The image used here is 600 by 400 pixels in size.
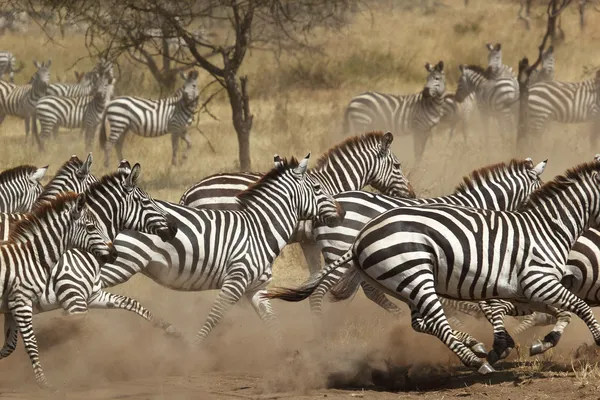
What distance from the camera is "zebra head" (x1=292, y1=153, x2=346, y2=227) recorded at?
8664 millimetres

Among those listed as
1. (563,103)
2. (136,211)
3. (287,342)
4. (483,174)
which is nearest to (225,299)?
(287,342)

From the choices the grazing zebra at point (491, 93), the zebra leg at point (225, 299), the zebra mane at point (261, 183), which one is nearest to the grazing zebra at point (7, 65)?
the grazing zebra at point (491, 93)

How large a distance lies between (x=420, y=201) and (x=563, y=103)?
1079cm

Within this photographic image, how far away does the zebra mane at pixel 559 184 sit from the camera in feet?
24.3

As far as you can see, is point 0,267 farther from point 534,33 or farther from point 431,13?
point 431,13

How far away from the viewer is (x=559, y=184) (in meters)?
7.42

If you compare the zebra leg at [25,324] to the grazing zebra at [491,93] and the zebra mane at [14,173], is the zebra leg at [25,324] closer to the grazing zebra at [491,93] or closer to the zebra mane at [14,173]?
the zebra mane at [14,173]

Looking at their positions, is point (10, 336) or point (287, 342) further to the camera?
point (287, 342)

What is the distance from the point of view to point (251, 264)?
27.3ft

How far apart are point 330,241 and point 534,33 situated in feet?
71.5

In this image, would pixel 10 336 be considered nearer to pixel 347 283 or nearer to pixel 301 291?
pixel 301 291

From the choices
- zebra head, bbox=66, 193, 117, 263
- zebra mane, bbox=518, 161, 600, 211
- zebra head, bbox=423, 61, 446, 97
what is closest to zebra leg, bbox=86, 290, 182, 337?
zebra head, bbox=66, 193, 117, 263

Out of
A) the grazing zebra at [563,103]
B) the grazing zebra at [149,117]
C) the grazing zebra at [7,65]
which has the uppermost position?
the grazing zebra at [7,65]

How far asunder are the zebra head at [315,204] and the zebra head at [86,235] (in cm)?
178
